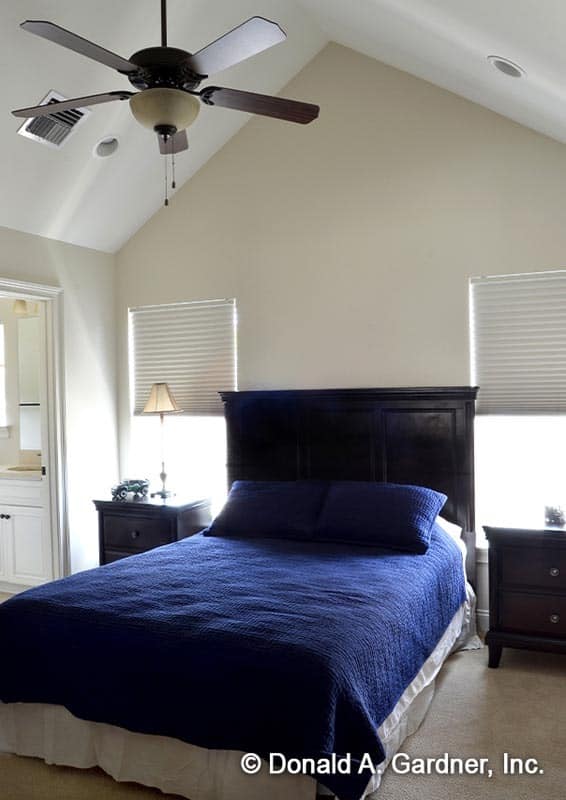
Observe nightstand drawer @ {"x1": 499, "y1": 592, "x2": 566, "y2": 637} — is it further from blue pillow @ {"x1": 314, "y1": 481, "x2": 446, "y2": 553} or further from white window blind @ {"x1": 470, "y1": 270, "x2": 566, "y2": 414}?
white window blind @ {"x1": 470, "y1": 270, "x2": 566, "y2": 414}

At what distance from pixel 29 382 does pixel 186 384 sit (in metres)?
1.41

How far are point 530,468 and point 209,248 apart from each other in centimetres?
261

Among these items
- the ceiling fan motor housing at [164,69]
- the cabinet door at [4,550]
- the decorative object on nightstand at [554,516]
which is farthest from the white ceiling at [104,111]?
the decorative object on nightstand at [554,516]

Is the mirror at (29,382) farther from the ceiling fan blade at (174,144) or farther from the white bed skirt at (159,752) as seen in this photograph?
the white bed skirt at (159,752)

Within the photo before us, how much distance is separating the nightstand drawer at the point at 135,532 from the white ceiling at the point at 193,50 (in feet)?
6.47

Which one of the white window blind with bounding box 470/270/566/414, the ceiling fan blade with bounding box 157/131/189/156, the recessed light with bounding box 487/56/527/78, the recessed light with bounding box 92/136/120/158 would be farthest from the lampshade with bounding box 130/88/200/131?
the white window blind with bounding box 470/270/566/414

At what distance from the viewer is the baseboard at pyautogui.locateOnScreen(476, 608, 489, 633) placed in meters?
4.10

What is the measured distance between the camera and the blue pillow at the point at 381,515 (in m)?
3.54

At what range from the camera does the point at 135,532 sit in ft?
15.0

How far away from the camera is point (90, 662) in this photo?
254 centimetres

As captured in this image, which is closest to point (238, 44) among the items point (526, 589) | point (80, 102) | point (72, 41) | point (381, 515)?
point (72, 41)

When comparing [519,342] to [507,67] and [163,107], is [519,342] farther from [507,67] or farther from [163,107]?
[163,107]

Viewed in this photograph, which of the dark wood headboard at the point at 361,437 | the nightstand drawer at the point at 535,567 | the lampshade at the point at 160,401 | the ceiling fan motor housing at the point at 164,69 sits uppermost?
the ceiling fan motor housing at the point at 164,69

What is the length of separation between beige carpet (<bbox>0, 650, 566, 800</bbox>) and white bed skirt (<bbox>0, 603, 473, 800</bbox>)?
0.06m
